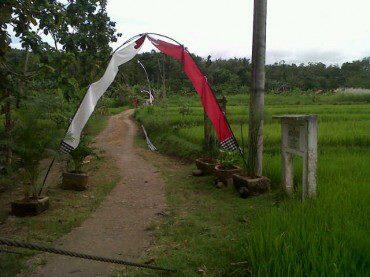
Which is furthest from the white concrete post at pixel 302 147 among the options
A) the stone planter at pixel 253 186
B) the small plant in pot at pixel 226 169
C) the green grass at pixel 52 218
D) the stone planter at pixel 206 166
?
the green grass at pixel 52 218

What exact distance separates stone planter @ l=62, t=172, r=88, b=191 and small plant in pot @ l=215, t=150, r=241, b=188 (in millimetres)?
2649

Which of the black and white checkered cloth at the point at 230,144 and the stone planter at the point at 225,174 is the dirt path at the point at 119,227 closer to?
the stone planter at the point at 225,174

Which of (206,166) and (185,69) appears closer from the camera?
(185,69)

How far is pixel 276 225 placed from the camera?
392 centimetres

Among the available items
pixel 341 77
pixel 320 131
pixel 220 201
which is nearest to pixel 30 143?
pixel 220 201

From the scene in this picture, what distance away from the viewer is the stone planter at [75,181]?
784cm

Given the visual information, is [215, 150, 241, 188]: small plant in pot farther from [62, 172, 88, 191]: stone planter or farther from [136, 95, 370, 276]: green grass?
[62, 172, 88, 191]: stone planter

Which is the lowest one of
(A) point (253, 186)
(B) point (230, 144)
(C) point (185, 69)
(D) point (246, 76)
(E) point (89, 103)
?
(A) point (253, 186)

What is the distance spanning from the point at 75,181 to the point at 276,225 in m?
5.00

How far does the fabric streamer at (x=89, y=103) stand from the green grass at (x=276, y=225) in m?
2.13

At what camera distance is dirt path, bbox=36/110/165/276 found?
424cm

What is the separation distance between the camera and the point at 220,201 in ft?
22.1

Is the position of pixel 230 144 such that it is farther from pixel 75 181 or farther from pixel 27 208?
pixel 27 208

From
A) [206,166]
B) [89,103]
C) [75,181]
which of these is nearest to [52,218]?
[75,181]
